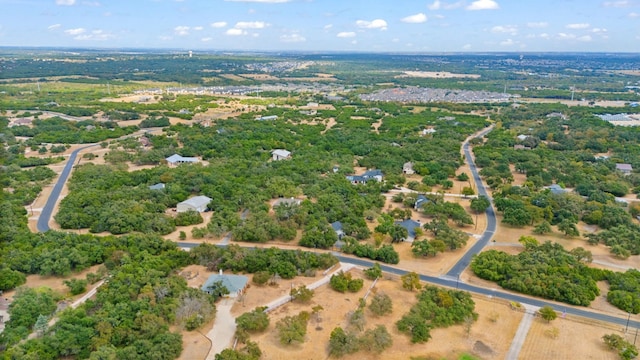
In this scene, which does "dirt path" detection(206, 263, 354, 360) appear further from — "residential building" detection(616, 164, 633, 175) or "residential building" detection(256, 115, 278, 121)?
"residential building" detection(256, 115, 278, 121)

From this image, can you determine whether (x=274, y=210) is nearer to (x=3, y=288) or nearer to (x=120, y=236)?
(x=120, y=236)

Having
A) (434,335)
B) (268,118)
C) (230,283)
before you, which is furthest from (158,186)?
(268,118)

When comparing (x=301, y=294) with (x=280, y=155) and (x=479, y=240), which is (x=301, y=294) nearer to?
(x=479, y=240)

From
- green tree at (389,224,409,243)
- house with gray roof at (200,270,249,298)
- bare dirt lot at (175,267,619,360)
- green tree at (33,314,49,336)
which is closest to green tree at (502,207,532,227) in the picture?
green tree at (389,224,409,243)

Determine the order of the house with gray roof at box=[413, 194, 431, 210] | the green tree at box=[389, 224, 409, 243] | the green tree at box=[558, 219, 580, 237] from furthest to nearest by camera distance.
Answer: the house with gray roof at box=[413, 194, 431, 210], the green tree at box=[558, 219, 580, 237], the green tree at box=[389, 224, 409, 243]

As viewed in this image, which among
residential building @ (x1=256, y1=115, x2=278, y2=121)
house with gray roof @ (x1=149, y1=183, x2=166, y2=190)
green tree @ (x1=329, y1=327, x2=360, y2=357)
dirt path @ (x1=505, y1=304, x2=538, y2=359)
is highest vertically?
residential building @ (x1=256, y1=115, x2=278, y2=121)

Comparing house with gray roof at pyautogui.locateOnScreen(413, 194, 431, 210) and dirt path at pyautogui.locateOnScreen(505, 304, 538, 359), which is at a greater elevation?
house with gray roof at pyautogui.locateOnScreen(413, 194, 431, 210)

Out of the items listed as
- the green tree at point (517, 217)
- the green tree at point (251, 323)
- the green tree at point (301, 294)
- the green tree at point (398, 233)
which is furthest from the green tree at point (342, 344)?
the green tree at point (517, 217)
